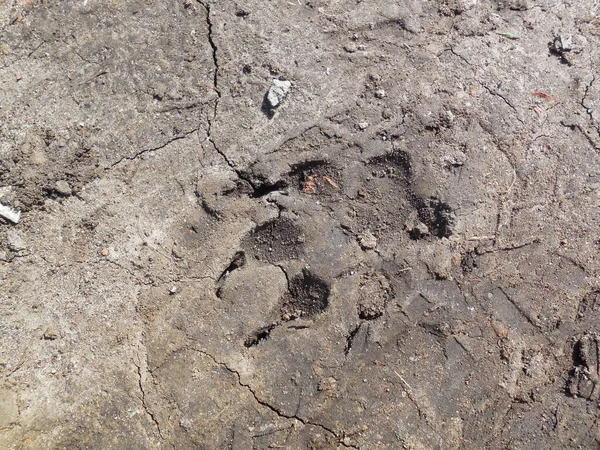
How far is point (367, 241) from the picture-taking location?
2.41m

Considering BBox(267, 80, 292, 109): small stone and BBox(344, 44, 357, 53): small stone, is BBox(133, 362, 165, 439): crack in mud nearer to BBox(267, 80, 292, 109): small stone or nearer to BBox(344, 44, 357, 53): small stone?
BBox(267, 80, 292, 109): small stone

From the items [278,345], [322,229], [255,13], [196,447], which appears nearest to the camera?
[196,447]

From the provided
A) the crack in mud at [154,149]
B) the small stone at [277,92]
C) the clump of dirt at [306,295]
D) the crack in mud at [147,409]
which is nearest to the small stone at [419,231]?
the clump of dirt at [306,295]

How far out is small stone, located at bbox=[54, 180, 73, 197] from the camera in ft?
7.52

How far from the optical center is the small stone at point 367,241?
7.89 feet

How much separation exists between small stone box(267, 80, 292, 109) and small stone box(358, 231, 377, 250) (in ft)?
2.46

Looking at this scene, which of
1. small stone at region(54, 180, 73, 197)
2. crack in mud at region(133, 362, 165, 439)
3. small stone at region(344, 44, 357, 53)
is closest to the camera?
crack in mud at region(133, 362, 165, 439)

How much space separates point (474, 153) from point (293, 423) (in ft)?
4.97

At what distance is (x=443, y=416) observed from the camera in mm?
2236

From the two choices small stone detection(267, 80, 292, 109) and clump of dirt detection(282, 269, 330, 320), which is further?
small stone detection(267, 80, 292, 109)

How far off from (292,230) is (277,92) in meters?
0.67

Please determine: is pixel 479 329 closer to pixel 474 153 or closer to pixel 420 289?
pixel 420 289

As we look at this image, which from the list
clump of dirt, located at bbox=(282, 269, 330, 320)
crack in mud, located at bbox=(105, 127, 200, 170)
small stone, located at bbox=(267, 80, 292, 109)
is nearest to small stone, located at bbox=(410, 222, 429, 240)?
clump of dirt, located at bbox=(282, 269, 330, 320)

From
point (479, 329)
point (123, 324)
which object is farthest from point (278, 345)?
point (479, 329)
